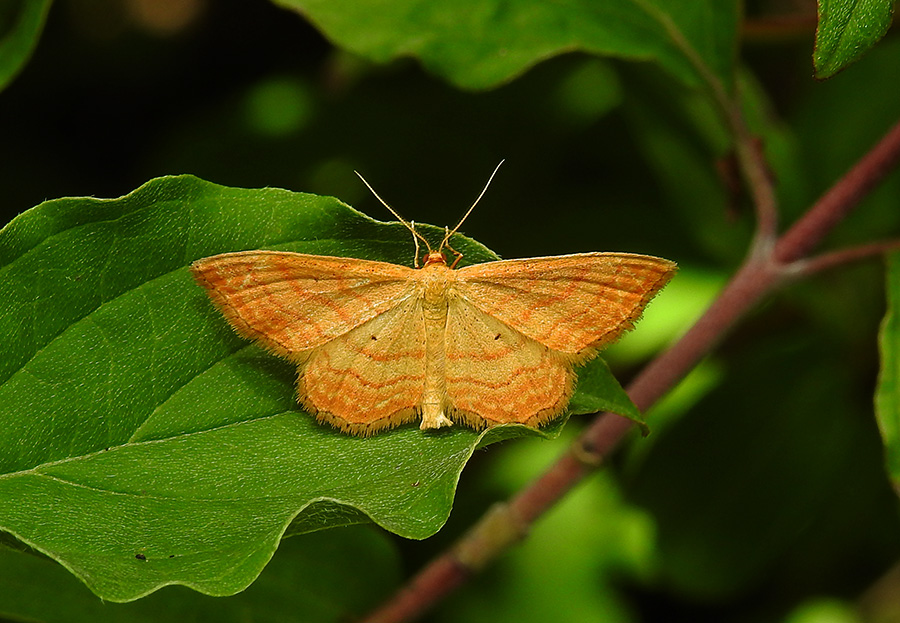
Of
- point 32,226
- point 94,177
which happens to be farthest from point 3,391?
point 94,177

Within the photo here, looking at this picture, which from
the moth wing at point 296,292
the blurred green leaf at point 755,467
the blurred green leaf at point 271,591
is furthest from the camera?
the blurred green leaf at point 755,467

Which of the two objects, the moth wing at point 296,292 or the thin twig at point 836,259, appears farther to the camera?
the thin twig at point 836,259

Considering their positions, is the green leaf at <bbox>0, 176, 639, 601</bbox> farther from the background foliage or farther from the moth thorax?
the background foliage

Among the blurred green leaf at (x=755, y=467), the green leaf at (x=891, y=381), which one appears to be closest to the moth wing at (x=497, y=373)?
the green leaf at (x=891, y=381)

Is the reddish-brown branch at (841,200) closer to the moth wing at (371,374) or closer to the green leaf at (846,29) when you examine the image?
the green leaf at (846,29)

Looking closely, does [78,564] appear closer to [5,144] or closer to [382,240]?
[382,240]

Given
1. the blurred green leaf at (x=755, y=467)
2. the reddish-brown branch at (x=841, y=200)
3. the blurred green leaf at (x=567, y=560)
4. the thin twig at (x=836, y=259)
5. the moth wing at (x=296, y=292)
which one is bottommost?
the blurred green leaf at (x=567, y=560)
